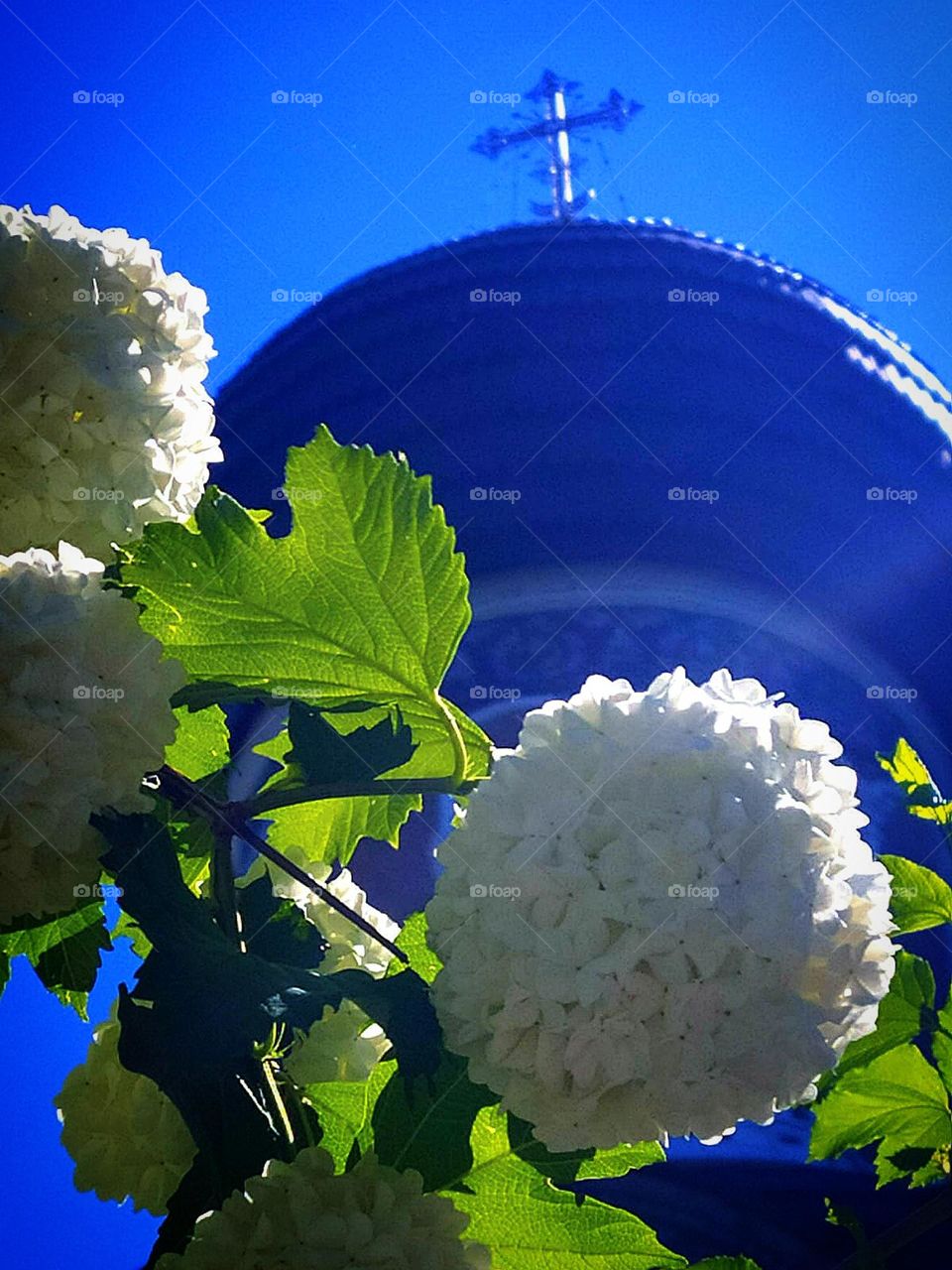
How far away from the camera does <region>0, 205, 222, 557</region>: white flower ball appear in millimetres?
583

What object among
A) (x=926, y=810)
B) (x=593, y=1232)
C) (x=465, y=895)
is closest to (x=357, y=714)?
(x=465, y=895)

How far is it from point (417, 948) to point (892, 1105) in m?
0.44

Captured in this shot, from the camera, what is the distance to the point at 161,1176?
0.56 meters

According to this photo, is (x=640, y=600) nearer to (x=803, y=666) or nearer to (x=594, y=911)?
(x=803, y=666)

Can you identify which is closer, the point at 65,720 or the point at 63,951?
the point at 65,720

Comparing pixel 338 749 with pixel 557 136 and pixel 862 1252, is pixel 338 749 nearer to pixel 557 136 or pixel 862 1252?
pixel 862 1252

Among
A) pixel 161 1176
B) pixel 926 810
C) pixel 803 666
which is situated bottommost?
pixel 161 1176

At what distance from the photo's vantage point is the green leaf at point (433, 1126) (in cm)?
53

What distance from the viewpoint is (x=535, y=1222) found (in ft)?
1.84

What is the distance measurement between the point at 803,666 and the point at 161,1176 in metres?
1.93

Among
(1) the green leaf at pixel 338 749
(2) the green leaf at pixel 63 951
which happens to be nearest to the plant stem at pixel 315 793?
(1) the green leaf at pixel 338 749

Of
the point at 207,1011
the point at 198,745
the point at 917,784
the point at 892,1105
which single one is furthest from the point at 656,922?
the point at 917,784

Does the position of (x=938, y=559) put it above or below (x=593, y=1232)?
above

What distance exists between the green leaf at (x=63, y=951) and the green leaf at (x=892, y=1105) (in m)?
0.50
